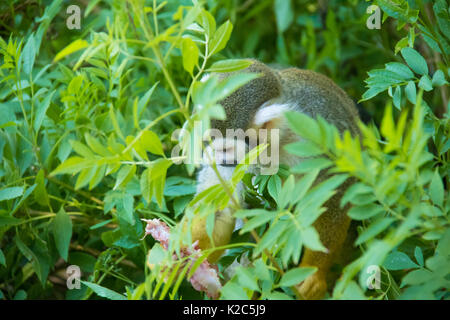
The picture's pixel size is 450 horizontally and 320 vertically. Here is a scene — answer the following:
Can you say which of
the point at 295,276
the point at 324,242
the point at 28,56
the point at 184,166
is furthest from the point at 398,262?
the point at 28,56

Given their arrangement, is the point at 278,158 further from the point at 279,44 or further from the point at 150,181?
the point at 279,44

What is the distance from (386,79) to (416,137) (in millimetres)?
920

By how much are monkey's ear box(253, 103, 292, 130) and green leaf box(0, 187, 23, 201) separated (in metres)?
1.06

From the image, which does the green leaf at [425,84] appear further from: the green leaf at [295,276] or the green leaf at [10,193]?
the green leaf at [10,193]

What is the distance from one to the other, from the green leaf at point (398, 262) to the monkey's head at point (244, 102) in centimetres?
86

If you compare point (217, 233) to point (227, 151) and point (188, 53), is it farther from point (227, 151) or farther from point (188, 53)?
point (188, 53)

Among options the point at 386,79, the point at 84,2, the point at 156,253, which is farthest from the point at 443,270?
the point at 84,2

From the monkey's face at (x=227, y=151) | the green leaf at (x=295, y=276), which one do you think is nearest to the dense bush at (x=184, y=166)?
the green leaf at (x=295, y=276)

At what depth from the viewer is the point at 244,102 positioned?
2.40 meters

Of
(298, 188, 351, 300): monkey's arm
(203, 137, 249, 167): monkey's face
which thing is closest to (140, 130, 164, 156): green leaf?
(203, 137, 249, 167): monkey's face

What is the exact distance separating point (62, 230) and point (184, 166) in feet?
2.46

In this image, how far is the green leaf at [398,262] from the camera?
1.86 m

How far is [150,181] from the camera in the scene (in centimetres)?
164

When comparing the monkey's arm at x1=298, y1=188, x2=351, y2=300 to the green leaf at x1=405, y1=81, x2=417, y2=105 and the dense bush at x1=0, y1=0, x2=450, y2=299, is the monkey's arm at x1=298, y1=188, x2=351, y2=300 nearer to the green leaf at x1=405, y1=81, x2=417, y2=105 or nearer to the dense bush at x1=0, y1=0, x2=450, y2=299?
the dense bush at x1=0, y1=0, x2=450, y2=299
